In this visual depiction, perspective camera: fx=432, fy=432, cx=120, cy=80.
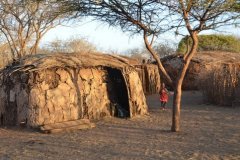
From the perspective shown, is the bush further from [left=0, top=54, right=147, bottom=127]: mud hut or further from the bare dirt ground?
the bare dirt ground

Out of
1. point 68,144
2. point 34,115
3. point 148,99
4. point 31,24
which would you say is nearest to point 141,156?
point 68,144

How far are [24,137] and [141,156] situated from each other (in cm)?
357

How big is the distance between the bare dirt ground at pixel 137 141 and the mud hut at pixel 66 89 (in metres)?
0.55

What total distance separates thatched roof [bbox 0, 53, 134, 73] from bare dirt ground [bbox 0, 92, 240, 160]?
164 centimetres

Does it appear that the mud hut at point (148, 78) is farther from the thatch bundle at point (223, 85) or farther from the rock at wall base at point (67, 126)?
the rock at wall base at point (67, 126)

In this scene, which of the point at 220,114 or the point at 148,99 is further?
the point at 148,99

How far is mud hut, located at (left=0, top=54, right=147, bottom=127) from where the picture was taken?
11.3 metres

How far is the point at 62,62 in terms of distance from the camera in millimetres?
11703

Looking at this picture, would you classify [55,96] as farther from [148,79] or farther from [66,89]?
[148,79]

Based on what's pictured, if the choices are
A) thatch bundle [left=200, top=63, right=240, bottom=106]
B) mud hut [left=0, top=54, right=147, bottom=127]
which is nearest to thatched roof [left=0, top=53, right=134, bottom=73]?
mud hut [left=0, top=54, right=147, bottom=127]

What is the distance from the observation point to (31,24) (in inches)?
958

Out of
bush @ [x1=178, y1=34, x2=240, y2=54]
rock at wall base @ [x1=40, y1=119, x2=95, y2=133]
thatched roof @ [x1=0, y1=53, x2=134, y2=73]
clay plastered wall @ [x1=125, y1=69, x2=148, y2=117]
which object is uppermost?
bush @ [x1=178, y1=34, x2=240, y2=54]

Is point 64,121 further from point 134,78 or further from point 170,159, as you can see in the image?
point 170,159

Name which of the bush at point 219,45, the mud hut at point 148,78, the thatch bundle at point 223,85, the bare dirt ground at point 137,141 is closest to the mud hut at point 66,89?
the bare dirt ground at point 137,141
